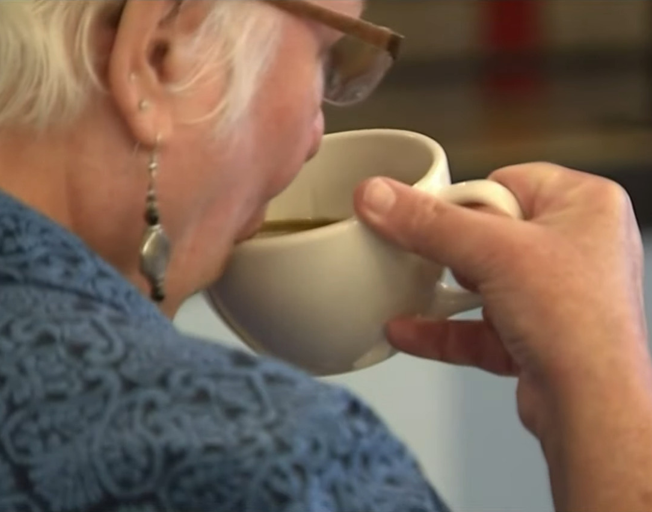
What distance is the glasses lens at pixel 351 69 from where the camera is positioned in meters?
0.64

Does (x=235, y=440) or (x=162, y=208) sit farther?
(x=162, y=208)

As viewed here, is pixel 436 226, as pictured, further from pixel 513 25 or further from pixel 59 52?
pixel 513 25

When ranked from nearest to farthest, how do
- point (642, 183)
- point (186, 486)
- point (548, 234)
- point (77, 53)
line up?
point (186, 486), point (77, 53), point (548, 234), point (642, 183)

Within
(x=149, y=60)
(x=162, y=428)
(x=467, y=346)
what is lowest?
(x=467, y=346)

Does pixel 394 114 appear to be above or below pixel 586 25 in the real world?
below

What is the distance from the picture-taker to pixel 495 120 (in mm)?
A: 1173

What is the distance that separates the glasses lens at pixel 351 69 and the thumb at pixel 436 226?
77 millimetres

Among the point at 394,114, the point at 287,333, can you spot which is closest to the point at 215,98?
the point at 287,333

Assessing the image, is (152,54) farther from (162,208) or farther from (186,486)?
(186,486)

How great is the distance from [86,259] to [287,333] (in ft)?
0.66

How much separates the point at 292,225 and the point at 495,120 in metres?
0.47

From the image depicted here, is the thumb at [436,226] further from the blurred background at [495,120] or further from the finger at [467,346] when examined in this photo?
the blurred background at [495,120]

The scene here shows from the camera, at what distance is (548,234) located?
2.10 feet

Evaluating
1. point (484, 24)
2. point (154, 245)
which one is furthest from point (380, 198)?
point (484, 24)
